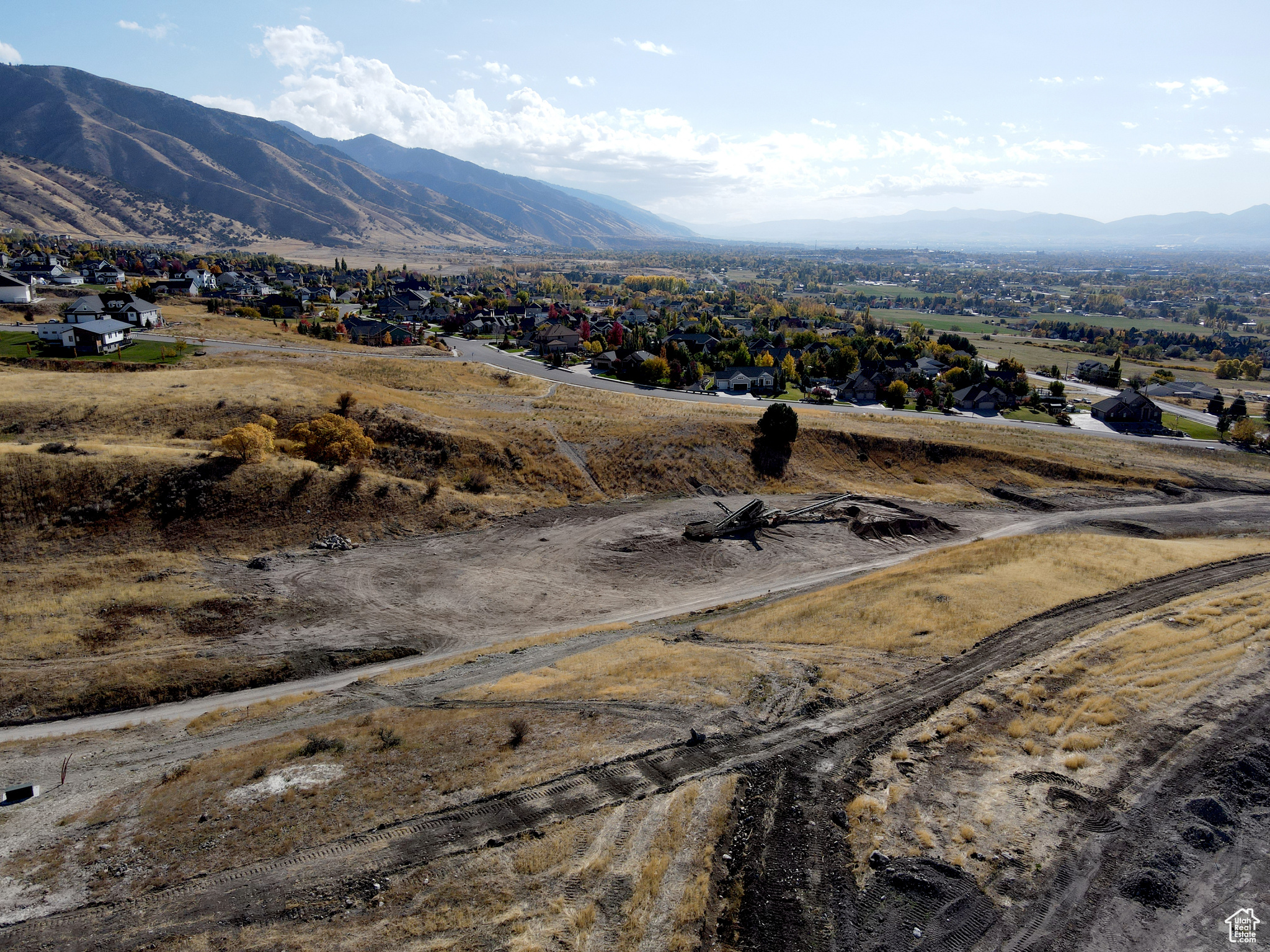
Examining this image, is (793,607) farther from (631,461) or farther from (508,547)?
(631,461)

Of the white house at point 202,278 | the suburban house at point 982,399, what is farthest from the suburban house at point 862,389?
the white house at point 202,278

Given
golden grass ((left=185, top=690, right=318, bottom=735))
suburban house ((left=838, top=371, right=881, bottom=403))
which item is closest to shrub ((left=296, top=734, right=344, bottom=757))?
golden grass ((left=185, top=690, right=318, bottom=735))

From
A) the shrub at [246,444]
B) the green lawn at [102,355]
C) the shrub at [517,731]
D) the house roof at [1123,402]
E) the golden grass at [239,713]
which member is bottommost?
the golden grass at [239,713]

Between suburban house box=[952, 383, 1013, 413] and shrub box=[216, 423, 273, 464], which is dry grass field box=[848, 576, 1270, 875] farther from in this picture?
suburban house box=[952, 383, 1013, 413]

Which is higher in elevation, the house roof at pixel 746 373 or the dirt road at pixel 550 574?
the house roof at pixel 746 373

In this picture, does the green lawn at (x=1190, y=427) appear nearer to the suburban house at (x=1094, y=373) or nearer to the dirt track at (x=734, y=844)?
the suburban house at (x=1094, y=373)
